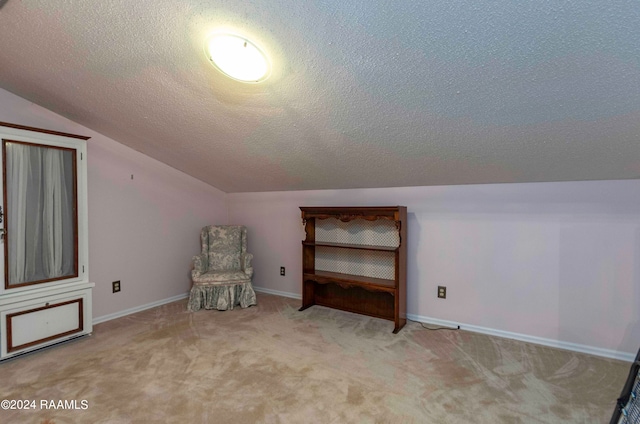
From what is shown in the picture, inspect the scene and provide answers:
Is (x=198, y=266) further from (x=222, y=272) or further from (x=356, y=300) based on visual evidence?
(x=356, y=300)

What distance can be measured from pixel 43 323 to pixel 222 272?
1.62 m

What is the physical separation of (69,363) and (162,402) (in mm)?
1020

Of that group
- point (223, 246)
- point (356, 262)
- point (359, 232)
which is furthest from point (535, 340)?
point (223, 246)

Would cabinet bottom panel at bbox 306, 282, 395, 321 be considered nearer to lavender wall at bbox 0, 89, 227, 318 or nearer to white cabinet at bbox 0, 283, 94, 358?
lavender wall at bbox 0, 89, 227, 318

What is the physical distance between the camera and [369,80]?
1716 millimetres

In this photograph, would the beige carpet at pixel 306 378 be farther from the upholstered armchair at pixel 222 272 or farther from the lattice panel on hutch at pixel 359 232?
the lattice panel on hutch at pixel 359 232

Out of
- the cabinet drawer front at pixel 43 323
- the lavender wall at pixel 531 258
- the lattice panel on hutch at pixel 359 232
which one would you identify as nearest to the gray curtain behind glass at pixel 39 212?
the cabinet drawer front at pixel 43 323

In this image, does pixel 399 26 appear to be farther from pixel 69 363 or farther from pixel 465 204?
pixel 69 363

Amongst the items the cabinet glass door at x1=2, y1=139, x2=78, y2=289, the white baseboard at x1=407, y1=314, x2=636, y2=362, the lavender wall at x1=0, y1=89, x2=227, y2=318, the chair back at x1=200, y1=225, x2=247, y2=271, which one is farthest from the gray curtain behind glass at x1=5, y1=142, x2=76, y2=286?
the white baseboard at x1=407, y1=314, x2=636, y2=362

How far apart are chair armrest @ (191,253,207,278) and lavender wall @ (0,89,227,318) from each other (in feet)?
1.38

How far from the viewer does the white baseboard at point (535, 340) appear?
2.44 meters

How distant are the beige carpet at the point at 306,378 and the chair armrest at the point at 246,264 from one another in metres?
0.83

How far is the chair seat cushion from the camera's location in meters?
3.52

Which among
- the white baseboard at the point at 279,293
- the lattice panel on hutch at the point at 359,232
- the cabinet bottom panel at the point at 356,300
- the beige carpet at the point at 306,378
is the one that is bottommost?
the beige carpet at the point at 306,378
